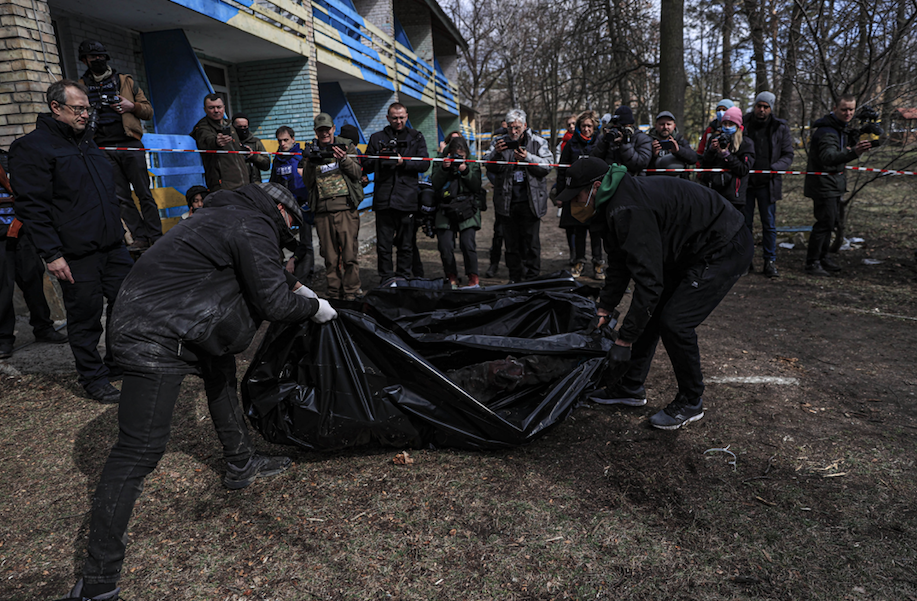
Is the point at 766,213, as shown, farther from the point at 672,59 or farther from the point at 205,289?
the point at 205,289

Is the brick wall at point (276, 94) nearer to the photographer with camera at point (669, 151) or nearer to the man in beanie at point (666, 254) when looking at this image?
the photographer with camera at point (669, 151)

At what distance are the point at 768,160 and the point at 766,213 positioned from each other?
24.0 inches

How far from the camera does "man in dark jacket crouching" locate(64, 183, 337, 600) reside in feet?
6.38

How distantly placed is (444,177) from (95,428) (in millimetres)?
3990

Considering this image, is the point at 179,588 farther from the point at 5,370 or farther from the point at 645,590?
the point at 5,370

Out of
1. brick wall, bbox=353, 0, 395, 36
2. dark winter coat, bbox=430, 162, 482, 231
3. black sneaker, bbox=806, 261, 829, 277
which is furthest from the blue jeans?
brick wall, bbox=353, 0, 395, 36

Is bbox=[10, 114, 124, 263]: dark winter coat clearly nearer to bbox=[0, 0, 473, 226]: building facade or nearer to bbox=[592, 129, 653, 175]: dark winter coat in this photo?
bbox=[0, 0, 473, 226]: building facade

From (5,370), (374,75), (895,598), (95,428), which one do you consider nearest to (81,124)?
(95,428)

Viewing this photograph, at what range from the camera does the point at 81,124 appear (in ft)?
11.1

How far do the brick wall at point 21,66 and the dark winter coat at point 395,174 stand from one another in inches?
114

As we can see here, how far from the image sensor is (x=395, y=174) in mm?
5707

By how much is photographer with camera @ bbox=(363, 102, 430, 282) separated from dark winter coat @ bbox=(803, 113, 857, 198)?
431 cm

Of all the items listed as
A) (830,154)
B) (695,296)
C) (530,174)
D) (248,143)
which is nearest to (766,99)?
(830,154)

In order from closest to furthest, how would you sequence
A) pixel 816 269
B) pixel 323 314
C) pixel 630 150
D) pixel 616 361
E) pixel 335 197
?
pixel 323 314 < pixel 616 361 < pixel 335 197 < pixel 630 150 < pixel 816 269
